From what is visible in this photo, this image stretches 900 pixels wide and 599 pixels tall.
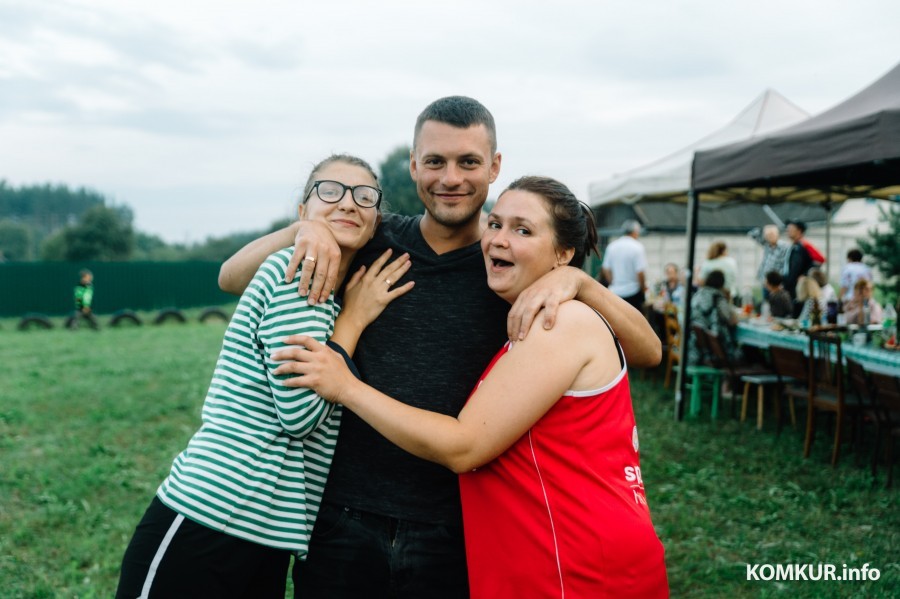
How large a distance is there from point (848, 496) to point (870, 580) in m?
1.41

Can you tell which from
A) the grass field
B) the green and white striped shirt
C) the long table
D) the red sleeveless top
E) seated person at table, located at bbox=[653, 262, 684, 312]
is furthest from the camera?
seated person at table, located at bbox=[653, 262, 684, 312]

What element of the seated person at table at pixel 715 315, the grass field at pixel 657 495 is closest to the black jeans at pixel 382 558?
the grass field at pixel 657 495

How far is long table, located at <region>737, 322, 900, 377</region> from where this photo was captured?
5594mm

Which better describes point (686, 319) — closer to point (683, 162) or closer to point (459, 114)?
point (683, 162)

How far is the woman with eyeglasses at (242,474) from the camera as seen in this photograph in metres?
1.79

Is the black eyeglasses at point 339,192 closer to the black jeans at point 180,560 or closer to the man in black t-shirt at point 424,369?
the man in black t-shirt at point 424,369

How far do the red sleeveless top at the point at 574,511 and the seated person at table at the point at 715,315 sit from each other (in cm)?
641

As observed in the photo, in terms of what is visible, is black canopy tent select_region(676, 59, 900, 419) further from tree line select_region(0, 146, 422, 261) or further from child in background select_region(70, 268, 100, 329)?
child in background select_region(70, 268, 100, 329)

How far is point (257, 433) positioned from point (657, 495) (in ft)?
13.8

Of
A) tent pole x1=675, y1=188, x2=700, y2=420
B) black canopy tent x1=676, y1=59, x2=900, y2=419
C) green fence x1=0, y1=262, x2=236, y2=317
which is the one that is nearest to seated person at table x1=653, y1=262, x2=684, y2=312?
tent pole x1=675, y1=188, x2=700, y2=420

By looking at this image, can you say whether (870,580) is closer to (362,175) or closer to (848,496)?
(848,496)

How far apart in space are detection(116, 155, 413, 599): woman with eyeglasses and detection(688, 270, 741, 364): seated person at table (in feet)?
21.6

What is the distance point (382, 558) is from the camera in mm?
1994

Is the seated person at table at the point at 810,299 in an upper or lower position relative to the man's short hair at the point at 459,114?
lower
